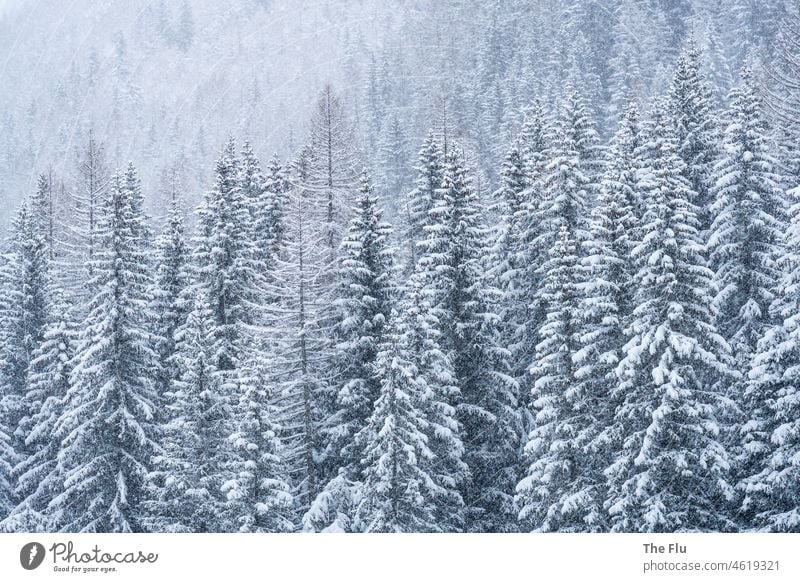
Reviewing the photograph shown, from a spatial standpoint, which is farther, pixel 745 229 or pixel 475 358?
pixel 475 358

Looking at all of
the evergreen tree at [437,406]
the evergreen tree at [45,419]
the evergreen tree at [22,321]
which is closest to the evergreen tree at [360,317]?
the evergreen tree at [437,406]

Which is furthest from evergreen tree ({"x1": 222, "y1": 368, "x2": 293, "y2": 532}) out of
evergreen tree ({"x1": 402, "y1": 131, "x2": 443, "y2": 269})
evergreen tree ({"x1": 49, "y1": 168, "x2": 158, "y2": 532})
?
evergreen tree ({"x1": 402, "y1": 131, "x2": 443, "y2": 269})

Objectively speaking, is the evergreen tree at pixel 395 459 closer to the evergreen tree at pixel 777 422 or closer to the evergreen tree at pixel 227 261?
the evergreen tree at pixel 227 261

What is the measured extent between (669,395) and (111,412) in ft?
62.5

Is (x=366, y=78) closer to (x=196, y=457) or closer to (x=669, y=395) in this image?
(x=196, y=457)

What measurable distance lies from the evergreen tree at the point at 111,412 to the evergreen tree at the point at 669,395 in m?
16.0

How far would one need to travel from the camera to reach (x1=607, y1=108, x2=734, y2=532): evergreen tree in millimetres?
20969

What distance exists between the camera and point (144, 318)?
29.2 m

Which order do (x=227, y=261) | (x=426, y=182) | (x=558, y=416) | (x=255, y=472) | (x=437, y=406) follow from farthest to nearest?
(x=227, y=261), (x=426, y=182), (x=437, y=406), (x=558, y=416), (x=255, y=472)

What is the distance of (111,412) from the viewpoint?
27.6 meters

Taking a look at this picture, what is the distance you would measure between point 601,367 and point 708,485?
4435 millimetres

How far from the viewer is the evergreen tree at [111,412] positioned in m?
26.6

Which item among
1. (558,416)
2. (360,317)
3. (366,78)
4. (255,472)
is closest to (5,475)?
(255,472)
